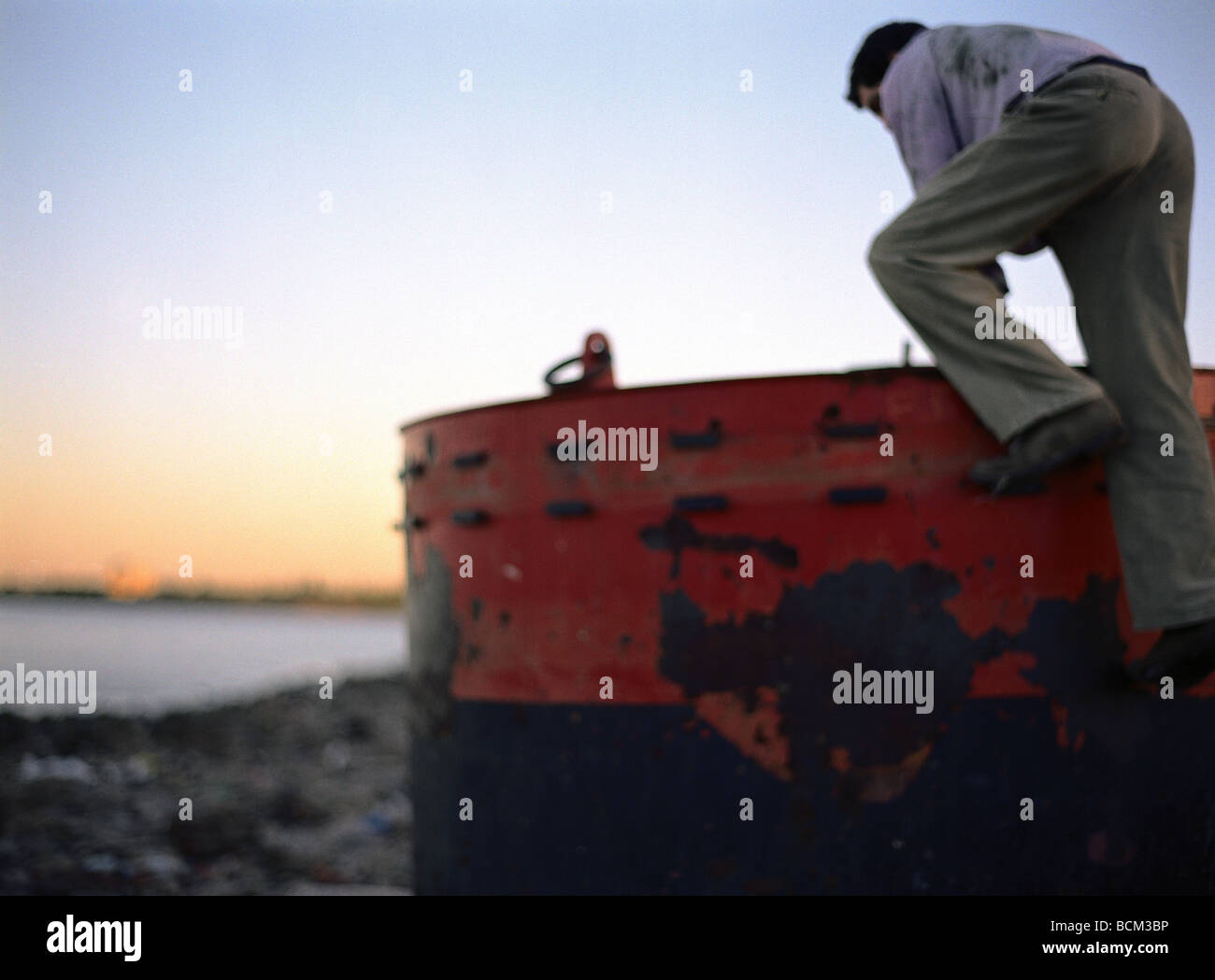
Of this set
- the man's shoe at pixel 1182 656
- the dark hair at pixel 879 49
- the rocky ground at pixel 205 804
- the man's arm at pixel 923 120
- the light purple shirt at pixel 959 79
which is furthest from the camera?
the rocky ground at pixel 205 804

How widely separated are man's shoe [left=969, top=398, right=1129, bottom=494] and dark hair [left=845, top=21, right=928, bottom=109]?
95 centimetres

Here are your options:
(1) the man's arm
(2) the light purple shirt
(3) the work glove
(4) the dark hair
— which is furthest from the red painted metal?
(4) the dark hair

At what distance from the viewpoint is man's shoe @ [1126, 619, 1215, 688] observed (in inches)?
62.8

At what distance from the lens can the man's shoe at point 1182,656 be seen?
5.23ft

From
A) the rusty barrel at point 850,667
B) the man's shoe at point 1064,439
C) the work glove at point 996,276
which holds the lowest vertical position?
the rusty barrel at point 850,667

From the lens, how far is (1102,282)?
1750 millimetres

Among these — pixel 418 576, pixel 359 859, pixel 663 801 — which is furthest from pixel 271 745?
pixel 663 801

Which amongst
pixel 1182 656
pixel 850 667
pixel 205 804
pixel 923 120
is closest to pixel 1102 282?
pixel 923 120

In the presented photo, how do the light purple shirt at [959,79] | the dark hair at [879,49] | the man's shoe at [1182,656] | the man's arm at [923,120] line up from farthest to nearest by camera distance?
the dark hair at [879,49] < the man's arm at [923,120] < the light purple shirt at [959,79] < the man's shoe at [1182,656]

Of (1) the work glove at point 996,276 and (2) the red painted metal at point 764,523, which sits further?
(1) the work glove at point 996,276

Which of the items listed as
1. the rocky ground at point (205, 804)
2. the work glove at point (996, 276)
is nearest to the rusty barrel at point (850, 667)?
the work glove at point (996, 276)

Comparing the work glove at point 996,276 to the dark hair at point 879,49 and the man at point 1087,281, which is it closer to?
the man at point 1087,281

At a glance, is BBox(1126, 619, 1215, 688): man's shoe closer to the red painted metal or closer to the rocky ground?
the red painted metal
